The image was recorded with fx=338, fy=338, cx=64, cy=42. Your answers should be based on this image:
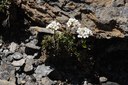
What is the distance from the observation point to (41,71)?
27.9ft

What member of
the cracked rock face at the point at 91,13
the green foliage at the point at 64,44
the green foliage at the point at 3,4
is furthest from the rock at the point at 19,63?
the green foliage at the point at 3,4

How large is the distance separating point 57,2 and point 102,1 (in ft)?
3.84

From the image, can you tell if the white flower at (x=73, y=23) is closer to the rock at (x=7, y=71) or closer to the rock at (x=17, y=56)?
the rock at (x=17, y=56)

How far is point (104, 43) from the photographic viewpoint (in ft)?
27.5

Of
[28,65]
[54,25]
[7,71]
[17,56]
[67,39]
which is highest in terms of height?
[54,25]

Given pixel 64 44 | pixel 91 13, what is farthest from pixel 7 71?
pixel 91 13

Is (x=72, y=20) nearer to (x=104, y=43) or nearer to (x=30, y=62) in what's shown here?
(x=104, y=43)

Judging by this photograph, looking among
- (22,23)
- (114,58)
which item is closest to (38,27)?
(22,23)

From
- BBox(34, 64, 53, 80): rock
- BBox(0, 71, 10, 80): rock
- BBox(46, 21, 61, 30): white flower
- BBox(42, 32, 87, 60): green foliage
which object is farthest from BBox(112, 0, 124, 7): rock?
BBox(0, 71, 10, 80): rock

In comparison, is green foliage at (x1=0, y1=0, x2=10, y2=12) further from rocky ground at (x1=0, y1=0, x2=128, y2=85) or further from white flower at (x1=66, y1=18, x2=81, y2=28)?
white flower at (x1=66, y1=18, x2=81, y2=28)

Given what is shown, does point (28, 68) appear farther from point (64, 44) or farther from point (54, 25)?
point (54, 25)

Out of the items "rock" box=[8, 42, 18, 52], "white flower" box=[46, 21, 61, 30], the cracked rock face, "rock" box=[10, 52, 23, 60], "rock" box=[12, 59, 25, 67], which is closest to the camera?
the cracked rock face

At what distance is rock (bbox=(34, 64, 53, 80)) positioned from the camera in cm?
841

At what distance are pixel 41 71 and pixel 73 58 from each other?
2.88 feet
